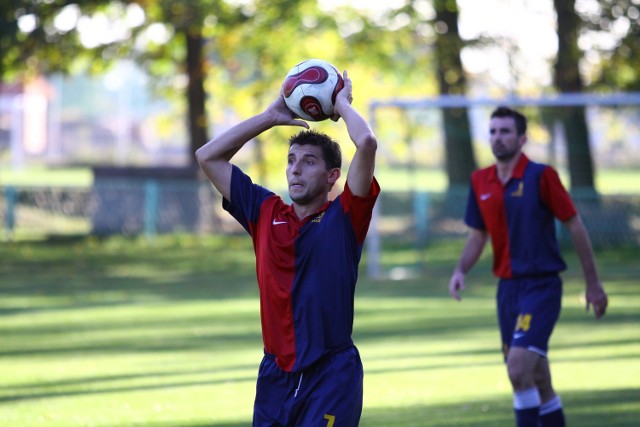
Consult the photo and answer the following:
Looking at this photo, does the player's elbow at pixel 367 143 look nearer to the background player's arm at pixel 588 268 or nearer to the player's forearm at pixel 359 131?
the player's forearm at pixel 359 131

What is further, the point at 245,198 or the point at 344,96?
the point at 245,198

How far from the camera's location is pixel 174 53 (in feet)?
110

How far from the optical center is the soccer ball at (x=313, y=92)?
5.37m

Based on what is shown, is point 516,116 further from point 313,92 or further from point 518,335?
point 313,92

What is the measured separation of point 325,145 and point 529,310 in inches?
109

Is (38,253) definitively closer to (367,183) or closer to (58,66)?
(58,66)

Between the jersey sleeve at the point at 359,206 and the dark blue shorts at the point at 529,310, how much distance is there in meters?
2.55

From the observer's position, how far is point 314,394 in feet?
16.7

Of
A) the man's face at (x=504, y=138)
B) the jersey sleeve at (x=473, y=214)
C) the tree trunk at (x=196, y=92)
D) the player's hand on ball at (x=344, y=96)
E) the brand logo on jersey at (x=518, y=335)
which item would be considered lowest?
the brand logo on jersey at (x=518, y=335)

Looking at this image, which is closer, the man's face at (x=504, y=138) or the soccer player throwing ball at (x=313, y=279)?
the soccer player throwing ball at (x=313, y=279)

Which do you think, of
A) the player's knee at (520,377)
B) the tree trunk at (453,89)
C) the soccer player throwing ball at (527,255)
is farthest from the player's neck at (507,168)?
the tree trunk at (453,89)

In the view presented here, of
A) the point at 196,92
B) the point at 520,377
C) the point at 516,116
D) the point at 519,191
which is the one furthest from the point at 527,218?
the point at 196,92

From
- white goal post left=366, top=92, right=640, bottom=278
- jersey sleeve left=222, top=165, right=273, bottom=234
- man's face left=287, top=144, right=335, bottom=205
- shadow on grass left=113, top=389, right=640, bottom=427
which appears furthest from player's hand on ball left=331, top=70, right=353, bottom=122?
white goal post left=366, top=92, right=640, bottom=278

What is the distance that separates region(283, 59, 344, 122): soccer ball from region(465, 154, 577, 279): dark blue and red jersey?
2.62m
